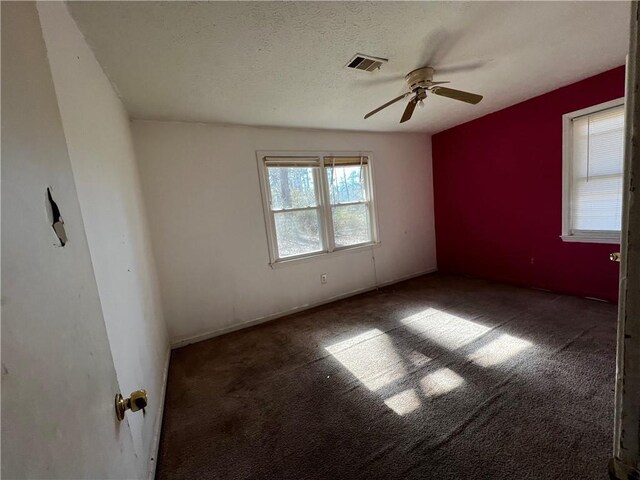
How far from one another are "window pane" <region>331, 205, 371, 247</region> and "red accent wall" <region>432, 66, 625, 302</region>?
1453 mm

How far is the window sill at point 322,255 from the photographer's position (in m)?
3.24

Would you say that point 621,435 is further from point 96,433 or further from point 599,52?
point 599,52

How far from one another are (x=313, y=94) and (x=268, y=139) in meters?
0.97

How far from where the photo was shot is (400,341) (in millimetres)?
2430

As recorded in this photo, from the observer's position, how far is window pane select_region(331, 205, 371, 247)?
11.9ft

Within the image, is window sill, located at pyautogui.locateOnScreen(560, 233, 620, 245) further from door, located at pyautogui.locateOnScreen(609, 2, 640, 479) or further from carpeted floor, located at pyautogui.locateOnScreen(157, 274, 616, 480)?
door, located at pyautogui.locateOnScreen(609, 2, 640, 479)

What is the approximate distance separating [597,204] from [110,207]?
13.9 ft

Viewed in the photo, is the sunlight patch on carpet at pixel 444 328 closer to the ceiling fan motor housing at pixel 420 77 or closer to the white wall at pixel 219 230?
the white wall at pixel 219 230

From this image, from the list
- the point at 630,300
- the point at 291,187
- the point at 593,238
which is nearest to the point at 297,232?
the point at 291,187

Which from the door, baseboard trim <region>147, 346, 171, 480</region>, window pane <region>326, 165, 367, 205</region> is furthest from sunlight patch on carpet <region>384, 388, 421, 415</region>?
window pane <region>326, 165, 367, 205</region>

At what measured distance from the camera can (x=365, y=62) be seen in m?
1.85

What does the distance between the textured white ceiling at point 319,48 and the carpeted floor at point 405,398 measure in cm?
229

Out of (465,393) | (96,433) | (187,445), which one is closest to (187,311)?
(187,445)

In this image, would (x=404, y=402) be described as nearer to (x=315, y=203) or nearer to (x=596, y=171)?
(x=315, y=203)
